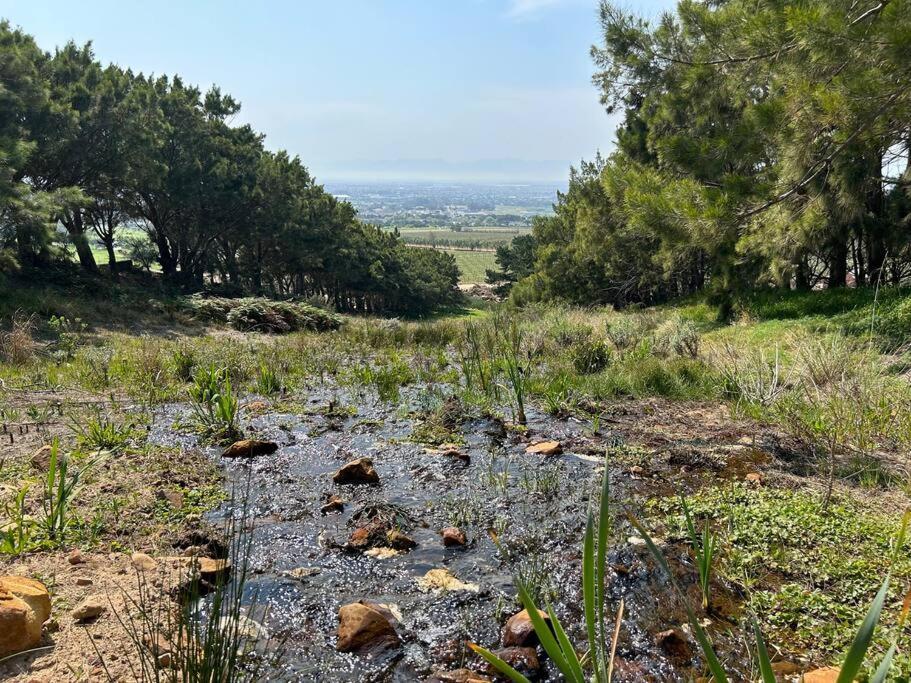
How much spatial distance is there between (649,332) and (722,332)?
173 cm

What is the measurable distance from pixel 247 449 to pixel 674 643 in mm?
3760

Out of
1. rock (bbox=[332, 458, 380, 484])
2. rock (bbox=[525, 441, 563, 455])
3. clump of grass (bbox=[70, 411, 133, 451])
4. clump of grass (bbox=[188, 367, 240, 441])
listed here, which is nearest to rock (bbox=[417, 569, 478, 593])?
rock (bbox=[332, 458, 380, 484])

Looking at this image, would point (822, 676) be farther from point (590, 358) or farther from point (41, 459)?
point (590, 358)

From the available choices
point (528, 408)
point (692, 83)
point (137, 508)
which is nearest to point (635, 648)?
point (137, 508)

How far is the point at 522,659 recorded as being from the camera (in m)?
2.61

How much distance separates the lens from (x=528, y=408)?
6.85 m

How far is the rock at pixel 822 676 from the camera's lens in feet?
7.70

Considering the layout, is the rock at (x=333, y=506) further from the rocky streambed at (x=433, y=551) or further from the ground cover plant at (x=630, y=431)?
the ground cover plant at (x=630, y=431)

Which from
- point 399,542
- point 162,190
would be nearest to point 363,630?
point 399,542

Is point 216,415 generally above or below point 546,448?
above

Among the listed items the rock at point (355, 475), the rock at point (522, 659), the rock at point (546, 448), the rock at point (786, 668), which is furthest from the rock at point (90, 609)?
the rock at point (546, 448)

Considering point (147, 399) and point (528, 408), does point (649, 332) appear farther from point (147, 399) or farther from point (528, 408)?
point (147, 399)

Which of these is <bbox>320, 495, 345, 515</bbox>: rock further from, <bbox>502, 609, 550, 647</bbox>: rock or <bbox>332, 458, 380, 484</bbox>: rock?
<bbox>502, 609, 550, 647</bbox>: rock

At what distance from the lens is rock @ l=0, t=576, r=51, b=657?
228cm
